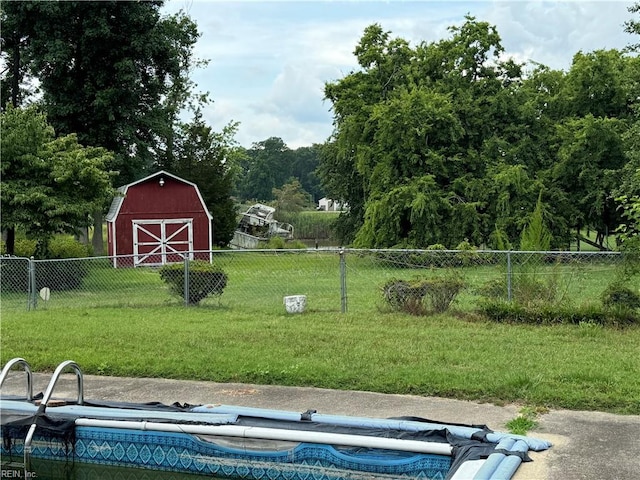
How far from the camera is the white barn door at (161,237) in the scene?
27.0 metres

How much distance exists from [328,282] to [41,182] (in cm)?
797

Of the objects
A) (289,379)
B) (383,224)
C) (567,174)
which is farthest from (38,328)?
(567,174)

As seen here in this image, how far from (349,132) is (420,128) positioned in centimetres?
430

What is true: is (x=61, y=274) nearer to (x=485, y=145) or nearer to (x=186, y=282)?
(x=186, y=282)

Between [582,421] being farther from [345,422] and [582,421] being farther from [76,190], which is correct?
[76,190]

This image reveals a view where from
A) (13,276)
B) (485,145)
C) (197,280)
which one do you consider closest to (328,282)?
(197,280)

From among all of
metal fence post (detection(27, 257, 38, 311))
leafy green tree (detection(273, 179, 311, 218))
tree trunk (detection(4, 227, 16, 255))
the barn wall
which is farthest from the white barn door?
leafy green tree (detection(273, 179, 311, 218))

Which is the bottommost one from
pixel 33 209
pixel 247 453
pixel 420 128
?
pixel 247 453

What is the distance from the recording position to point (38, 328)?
32.8ft

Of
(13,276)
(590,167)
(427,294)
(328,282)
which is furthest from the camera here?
(590,167)

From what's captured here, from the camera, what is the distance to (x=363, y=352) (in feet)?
25.6

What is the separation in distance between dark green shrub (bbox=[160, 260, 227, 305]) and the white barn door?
13.8 meters

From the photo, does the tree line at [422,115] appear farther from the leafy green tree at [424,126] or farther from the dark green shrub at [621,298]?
the dark green shrub at [621,298]

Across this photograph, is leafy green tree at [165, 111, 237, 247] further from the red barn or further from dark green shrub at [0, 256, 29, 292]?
dark green shrub at [0, 256, 29, 292]
